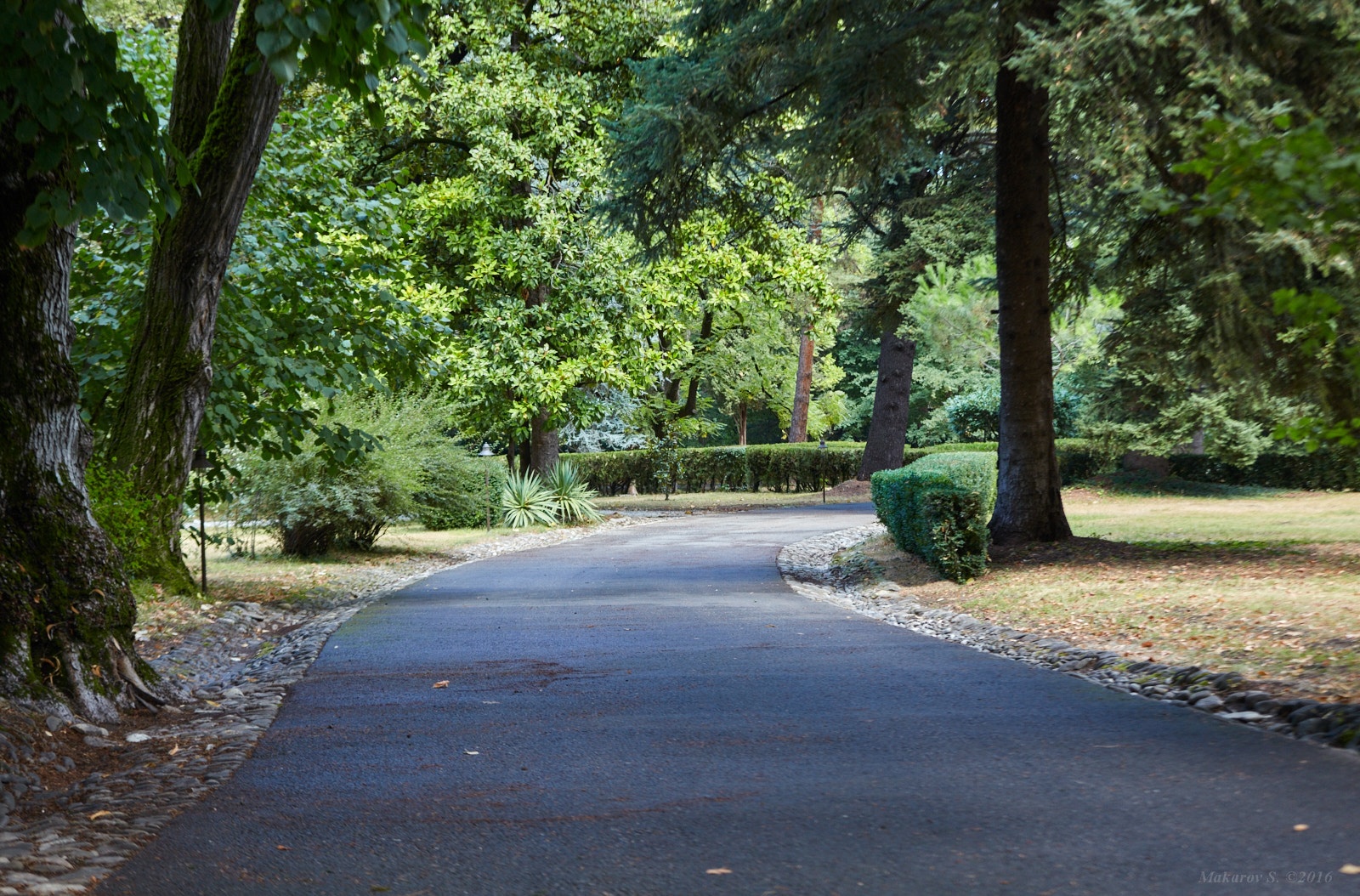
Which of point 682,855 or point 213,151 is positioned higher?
point 213,151

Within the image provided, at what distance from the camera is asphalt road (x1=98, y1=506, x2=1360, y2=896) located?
3.37 metres

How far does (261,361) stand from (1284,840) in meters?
8.71

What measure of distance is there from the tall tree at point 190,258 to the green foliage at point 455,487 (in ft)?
22.3

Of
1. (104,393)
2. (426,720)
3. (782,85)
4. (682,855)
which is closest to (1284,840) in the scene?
(682,855)

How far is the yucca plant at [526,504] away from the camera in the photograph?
2228 centimetres

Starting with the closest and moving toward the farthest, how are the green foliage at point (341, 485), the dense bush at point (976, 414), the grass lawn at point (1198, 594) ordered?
the grass lawn at point (1198, 594) → the green foliage at point (341, 485) → the dense bush at point (976, 414)

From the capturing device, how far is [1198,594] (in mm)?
9172

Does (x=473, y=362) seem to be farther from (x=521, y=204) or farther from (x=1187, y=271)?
(x=1187, y=271)

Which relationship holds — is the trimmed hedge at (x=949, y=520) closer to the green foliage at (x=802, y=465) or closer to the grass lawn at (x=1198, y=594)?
the grass lawn at (x=1198, y=594)

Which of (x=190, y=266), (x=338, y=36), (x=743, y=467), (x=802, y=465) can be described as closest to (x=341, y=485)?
(x=190, y=266)

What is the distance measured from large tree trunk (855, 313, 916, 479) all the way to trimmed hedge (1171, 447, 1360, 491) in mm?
7170

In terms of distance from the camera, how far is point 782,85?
13.3 metres

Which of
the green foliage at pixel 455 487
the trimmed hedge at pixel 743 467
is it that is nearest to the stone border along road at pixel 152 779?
the green foliage at pixel 455 487

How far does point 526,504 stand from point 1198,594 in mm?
15401
